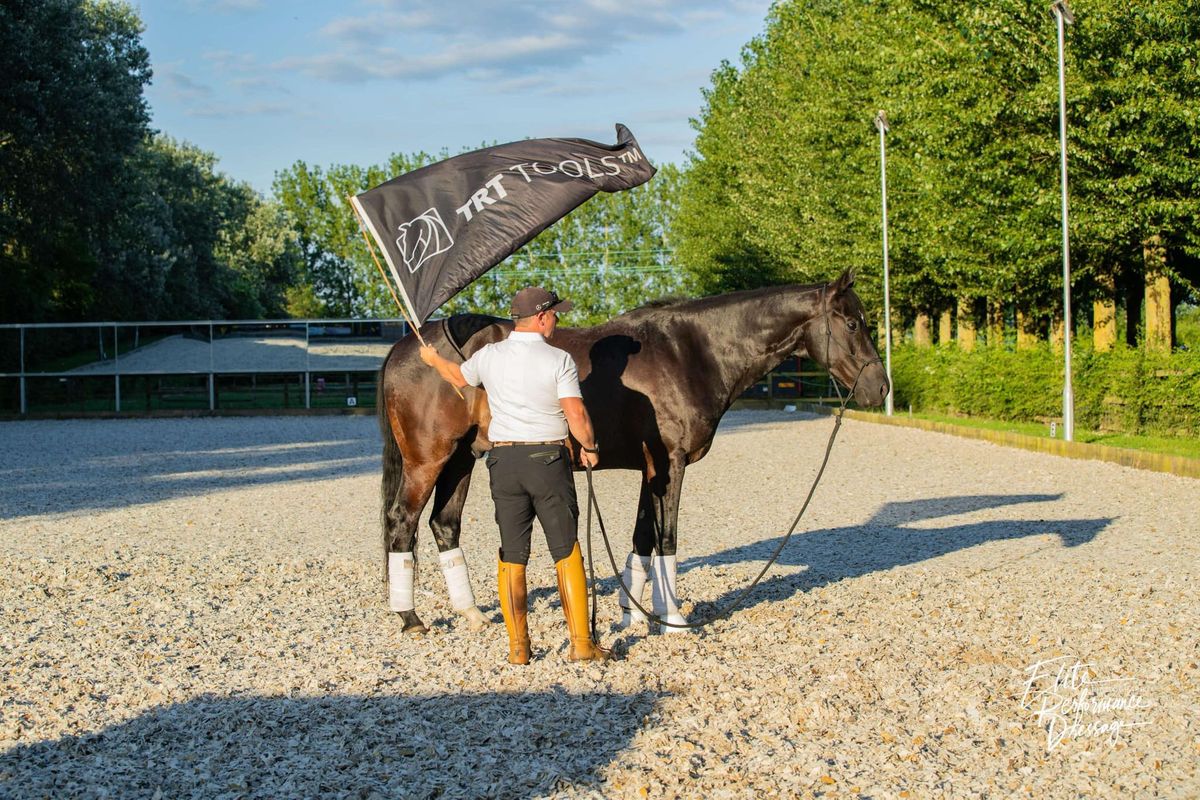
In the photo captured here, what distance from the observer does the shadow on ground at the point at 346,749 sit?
15.1 ft

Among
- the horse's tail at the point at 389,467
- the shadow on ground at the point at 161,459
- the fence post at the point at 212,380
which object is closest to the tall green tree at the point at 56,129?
the fence post at the point at 212,380

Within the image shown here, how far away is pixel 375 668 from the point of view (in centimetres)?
634

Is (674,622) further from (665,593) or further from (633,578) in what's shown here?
(633,578)

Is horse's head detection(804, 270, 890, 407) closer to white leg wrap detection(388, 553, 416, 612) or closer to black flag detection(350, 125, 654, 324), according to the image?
black flag detection(350, 125, 654, 324)

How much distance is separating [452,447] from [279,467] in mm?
13222

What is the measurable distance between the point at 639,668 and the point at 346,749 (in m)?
1.76

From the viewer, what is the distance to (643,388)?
7.30m

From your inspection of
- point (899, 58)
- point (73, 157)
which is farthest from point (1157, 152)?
point (73, 157)

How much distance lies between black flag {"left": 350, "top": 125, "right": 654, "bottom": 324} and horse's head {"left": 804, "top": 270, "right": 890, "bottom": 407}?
1442 millimetres

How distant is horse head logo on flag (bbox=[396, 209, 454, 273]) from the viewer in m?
6.95

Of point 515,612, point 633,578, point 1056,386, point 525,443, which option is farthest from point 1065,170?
point 515,612

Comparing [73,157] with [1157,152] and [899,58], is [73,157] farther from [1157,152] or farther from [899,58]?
[1157,152]

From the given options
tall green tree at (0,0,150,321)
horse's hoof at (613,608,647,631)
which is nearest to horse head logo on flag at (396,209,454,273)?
horse's hoof at (613,608,647,631)

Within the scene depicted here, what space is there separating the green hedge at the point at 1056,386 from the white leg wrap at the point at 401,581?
583 inches
